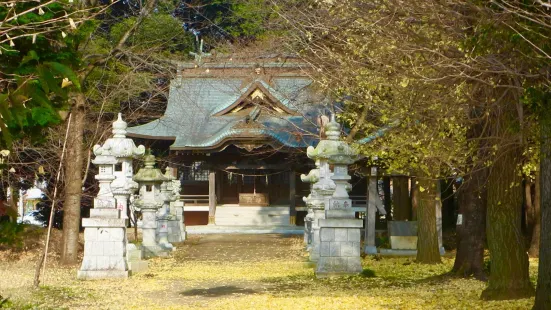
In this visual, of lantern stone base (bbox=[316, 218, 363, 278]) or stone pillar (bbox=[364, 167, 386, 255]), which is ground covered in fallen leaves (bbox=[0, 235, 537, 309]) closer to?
lantern stone base (bbox=[316, 218, 363, 278])

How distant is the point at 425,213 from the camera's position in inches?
901

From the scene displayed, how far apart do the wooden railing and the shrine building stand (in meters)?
0.06

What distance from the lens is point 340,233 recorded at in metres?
19.6

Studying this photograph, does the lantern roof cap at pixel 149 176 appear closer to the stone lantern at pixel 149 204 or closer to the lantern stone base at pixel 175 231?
the stone lantern at pixel 149 204

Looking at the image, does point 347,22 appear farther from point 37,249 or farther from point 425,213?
point 37,249

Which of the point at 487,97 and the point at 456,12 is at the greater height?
the point at 456,12

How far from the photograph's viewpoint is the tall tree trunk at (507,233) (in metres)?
13.4

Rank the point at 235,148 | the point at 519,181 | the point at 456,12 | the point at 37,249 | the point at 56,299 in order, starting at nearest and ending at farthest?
the point at 456,12
the point at 519,181
the point at 56,299
the point at 37,249
the point at 235,148

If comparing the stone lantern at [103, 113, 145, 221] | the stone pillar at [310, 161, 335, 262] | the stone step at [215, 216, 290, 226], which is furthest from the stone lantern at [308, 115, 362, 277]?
the stone step at [215, 216, 290, 226]

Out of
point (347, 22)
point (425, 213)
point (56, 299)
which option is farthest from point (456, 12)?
point (425, 213)

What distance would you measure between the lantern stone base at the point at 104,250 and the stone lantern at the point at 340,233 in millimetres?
4210

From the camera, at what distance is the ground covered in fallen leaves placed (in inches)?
564

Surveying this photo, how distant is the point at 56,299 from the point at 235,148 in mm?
28757

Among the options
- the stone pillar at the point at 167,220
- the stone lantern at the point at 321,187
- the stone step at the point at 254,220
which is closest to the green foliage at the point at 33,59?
the stone lantern at the point at 321,187
